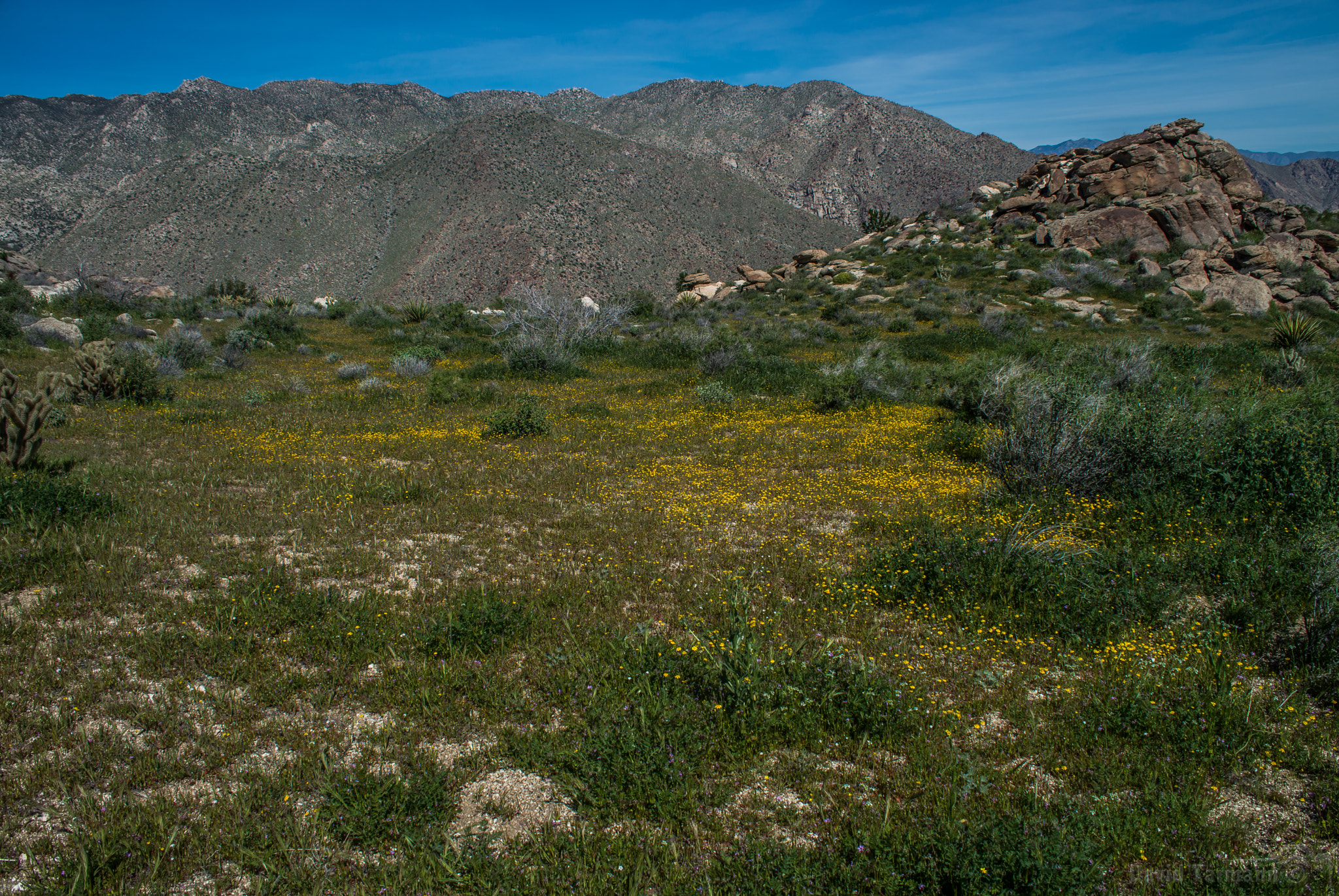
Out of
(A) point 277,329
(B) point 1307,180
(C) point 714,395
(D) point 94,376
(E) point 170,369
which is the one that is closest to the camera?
(D) point 94,376

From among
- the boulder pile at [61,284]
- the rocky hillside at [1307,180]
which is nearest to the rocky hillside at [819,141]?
the boulder pile at [61,284]

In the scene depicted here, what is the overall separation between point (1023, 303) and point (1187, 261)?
30.9 ft

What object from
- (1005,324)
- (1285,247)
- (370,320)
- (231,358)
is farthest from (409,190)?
(1285,247)

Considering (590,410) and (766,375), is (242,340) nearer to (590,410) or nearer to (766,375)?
(590,410)

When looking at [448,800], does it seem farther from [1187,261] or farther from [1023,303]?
[1187,261]

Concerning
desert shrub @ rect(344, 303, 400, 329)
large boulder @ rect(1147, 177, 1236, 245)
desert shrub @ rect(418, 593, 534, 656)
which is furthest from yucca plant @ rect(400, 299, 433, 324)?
large boulder @ rect(1147, 177, 1236, 245)

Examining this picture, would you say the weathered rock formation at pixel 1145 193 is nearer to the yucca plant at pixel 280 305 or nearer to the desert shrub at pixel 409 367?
the desert shrub at pixel 409 367

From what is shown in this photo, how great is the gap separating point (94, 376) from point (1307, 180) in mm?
246852

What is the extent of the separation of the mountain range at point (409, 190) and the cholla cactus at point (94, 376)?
148ft

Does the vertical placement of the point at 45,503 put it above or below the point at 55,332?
below

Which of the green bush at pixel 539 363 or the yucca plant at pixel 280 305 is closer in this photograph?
the green bush at pixel 539 363

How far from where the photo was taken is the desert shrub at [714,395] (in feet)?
43.6

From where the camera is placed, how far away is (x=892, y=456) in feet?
32.1

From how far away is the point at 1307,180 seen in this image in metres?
172
